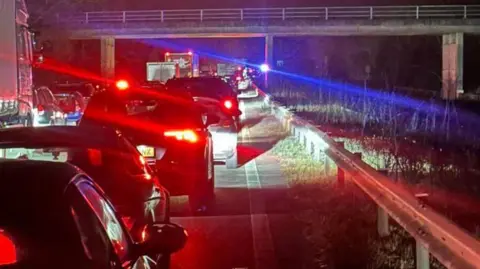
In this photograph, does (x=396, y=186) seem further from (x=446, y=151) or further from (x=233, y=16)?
(x=233, y=16)

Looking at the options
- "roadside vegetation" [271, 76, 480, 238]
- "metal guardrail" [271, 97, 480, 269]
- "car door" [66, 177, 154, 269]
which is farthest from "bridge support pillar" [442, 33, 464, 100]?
"car door" [66, 177, 154, 269]

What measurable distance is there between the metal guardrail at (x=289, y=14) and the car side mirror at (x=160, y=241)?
61.4m

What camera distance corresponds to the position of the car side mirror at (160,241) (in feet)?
14.8

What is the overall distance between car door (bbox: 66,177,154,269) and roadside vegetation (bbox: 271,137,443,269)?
12.9ft

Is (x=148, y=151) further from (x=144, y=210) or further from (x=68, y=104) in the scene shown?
(x=68, y=104)

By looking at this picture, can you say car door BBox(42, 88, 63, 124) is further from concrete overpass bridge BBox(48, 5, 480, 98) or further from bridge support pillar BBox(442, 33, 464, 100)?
bridge support pillar BBox(442, 33, 464, 100)

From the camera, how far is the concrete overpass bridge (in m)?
64.5

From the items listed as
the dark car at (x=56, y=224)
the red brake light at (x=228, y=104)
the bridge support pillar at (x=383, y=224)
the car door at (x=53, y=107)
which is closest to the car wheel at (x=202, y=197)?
the bridge support pillar at (x=383, y=224)

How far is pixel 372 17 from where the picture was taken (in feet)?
222

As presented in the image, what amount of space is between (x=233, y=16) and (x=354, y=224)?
199ft

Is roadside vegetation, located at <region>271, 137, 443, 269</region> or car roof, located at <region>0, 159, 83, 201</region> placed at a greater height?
car roof, located at <region>0, 159, 83, 201</region>

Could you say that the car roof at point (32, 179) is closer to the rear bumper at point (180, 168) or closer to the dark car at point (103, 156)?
the dark car at point (103, 156)

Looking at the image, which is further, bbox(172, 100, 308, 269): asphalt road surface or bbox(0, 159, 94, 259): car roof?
bbox(172, 100, 308, 269): asphalt road surface

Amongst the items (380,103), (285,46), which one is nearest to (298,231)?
(380,103)
